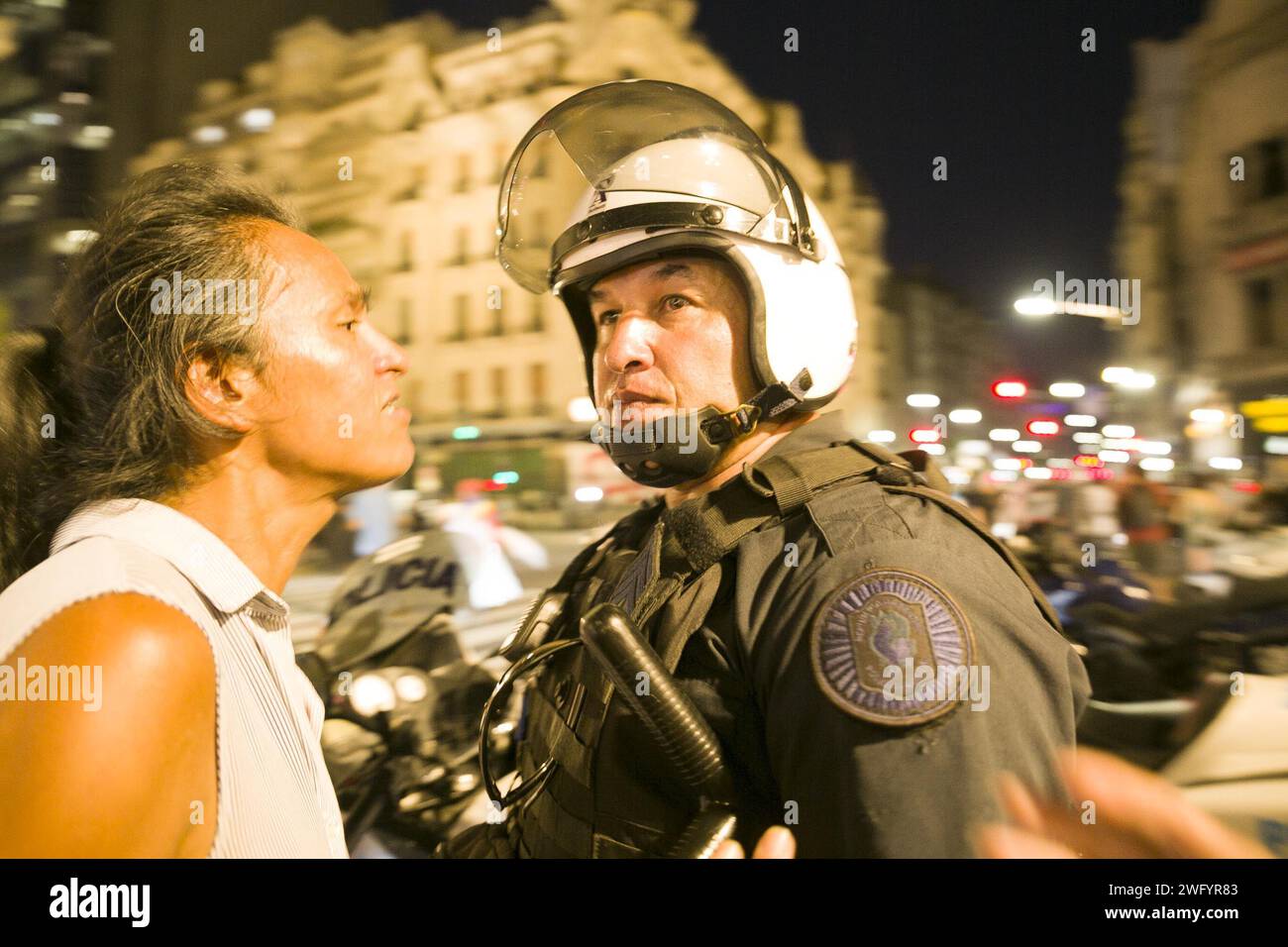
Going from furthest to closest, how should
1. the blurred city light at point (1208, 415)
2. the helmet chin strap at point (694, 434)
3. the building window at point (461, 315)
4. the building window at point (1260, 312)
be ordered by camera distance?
the building window at point (461, 315) < the building window at point (1260, 312) < the blurred city light at point (1208, 415) < the helmet chin strap at point (694, 434)

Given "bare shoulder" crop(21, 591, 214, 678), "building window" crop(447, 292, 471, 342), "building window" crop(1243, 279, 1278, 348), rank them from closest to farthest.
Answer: "bare shoulder" crop(21, 591, 214, 678), "building window" crop(1243, 279, 1278, 348), "building window" crop(447, 292, 471, 342)

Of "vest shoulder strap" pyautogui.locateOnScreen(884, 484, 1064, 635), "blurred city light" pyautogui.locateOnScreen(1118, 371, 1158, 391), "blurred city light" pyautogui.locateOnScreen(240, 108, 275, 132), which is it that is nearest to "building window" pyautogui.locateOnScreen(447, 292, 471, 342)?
"blurred city light" pyautogui.locateOnScreen(240, 108, 275, 132)

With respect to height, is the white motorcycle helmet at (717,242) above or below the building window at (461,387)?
below

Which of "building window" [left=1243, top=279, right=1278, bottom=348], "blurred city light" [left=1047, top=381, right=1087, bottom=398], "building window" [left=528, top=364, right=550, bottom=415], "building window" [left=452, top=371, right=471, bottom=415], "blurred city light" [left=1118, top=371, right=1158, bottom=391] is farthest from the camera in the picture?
"building window" [left=452, top=371, right=471, bottom=415]

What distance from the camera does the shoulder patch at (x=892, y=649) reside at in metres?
1.21

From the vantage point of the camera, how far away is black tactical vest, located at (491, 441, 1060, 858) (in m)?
1.43

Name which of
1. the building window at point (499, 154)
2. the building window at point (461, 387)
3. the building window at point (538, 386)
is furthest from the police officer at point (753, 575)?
the building window at point (461, 387)

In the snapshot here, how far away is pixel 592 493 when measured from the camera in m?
5.48

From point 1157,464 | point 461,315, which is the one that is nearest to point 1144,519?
point 1157,464

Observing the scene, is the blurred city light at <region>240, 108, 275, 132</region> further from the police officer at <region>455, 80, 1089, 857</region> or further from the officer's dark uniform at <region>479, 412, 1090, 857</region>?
the officer's dark uniform at <region>479, 412, 1090, 857</region>

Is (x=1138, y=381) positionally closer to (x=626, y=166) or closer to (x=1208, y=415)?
(x=1208, y=415)

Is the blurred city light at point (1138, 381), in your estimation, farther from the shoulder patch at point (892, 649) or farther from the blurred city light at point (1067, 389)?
the shoulder patch at point (892, 649)

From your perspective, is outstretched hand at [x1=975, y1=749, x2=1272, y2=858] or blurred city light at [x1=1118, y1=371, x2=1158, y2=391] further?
blurred city light at [x1=1118, y1=371, x2=1158, y2=391]

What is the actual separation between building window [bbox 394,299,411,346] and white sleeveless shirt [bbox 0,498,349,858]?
919cm
